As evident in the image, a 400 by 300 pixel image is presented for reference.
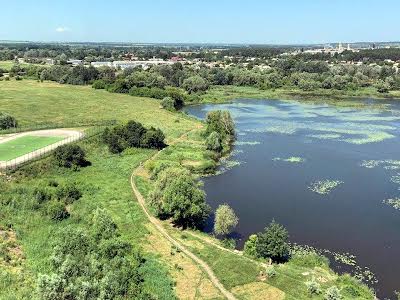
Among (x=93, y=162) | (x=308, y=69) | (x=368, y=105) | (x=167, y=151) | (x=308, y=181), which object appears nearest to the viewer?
(x=308, y=181)

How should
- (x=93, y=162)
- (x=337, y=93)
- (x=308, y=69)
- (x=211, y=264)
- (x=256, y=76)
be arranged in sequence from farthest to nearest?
(x=308, y=69) → (x=256, y=76) → (x=337, y=93) → (x=93, y=162) → (x=211, y=264)

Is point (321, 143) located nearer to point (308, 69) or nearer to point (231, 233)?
point (231, 233)

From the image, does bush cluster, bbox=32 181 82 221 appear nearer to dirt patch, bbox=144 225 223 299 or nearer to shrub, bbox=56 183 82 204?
shrub, bbox=56 183 82 204

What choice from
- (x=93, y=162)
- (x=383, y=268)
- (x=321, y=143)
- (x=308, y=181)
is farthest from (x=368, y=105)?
(x=383, y=268)

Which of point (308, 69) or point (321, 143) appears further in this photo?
point (308, 69)

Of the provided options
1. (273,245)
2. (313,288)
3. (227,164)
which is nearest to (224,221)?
(273,245)

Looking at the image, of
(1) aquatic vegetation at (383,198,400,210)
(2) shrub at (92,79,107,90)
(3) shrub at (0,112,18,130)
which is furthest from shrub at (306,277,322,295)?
(2) shrub at (92,79,107,90)

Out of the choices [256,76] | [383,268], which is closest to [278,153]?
[383,268]
